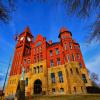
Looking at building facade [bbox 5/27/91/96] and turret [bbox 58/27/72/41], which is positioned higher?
turret [bbox 58/27/72/41]

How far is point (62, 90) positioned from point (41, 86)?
22.3 feet

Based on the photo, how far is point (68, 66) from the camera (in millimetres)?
29719

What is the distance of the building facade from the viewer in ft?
92.3

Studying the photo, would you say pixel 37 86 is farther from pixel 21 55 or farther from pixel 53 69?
pixel 21 55

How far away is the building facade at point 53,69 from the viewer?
92.3ft

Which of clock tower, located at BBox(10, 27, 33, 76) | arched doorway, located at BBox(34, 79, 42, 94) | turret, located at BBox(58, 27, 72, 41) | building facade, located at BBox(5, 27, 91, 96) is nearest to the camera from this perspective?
building facade, located at BBox(5, 27, 91, 96)

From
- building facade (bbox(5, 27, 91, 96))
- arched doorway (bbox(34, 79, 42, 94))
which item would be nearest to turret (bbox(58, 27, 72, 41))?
building facade (bbox(5, 27, 91, 96))

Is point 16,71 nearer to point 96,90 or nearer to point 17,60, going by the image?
point 17,60

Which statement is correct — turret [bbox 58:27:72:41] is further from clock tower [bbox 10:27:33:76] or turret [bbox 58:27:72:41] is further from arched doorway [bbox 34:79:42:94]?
arched doorway [bbox 34:79:42:94]

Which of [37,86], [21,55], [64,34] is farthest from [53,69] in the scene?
[21,55]

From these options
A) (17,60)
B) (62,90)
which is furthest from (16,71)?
(62,90)

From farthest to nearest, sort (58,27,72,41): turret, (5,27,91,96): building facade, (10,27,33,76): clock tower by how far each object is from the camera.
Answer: (10,27,33,76): clock tower < (58,27,72,41): turret < (5,27,91,96): building facade

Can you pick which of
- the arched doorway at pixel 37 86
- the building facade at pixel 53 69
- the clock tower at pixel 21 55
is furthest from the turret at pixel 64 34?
the arched doorway at pixel 37 86

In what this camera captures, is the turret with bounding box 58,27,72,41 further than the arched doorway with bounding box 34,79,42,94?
Yes
